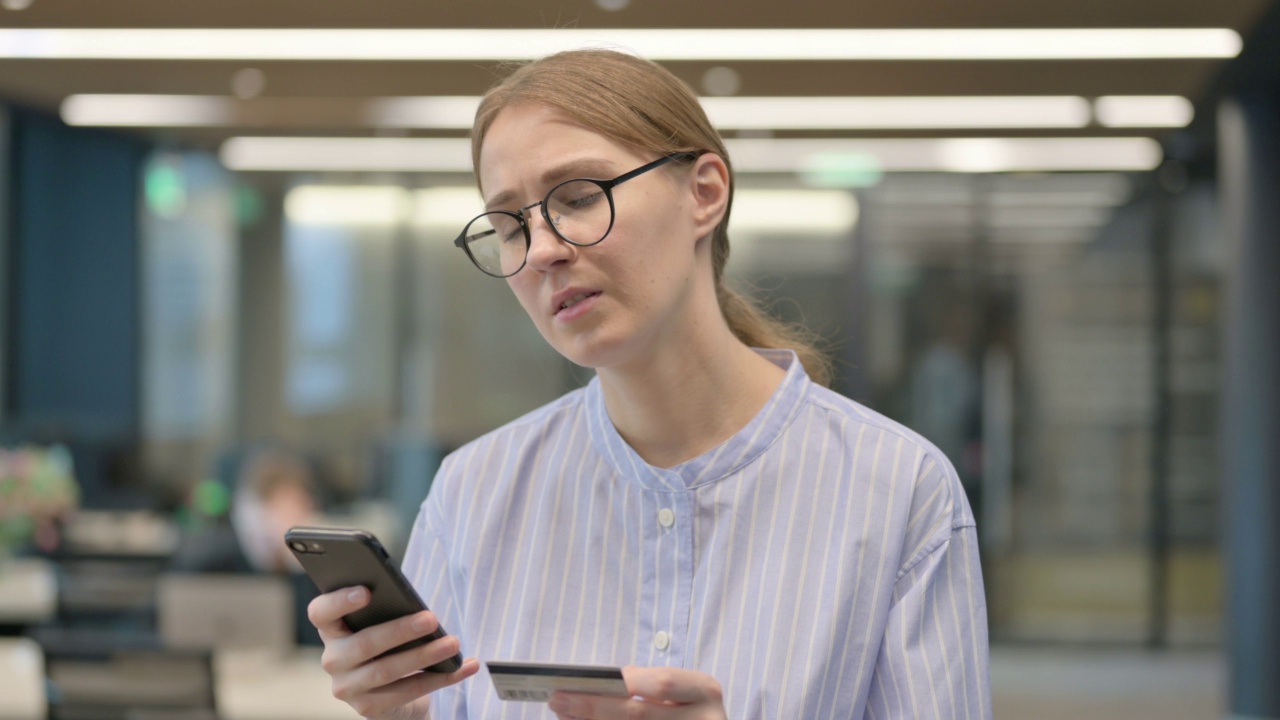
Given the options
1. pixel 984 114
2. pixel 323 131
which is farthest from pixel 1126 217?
pixel 323 131

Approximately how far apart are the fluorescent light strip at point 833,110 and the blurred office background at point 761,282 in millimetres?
40

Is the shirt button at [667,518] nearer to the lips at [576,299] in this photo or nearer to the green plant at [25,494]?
the lips at [576,299]

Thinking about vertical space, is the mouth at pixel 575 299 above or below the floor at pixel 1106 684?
above

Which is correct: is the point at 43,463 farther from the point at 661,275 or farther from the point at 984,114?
the point at 984,114

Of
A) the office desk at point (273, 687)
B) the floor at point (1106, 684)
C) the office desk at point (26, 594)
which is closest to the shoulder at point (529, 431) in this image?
the office desk at point (273, 687)

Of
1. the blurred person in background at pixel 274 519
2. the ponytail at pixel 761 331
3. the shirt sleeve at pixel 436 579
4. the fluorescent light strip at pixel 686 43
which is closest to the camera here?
the shirt sleeve at pixel 436 579

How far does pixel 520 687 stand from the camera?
1.03 metres

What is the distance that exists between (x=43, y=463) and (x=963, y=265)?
573cm

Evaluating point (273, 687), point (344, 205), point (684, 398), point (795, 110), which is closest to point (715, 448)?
point (684, 398)

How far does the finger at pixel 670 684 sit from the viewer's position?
99cm

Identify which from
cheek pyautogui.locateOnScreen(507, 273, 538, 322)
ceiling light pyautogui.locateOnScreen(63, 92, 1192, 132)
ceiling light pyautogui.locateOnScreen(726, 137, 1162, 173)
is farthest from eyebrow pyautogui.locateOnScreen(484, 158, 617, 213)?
ceiling light pyautogui.locateOnScreen(726, 137, 1162, 173)

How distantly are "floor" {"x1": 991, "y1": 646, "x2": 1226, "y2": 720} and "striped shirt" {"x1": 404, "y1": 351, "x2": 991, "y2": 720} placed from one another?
228 inches

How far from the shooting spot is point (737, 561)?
1237mm

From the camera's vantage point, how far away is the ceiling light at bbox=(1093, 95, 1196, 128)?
668 cm
